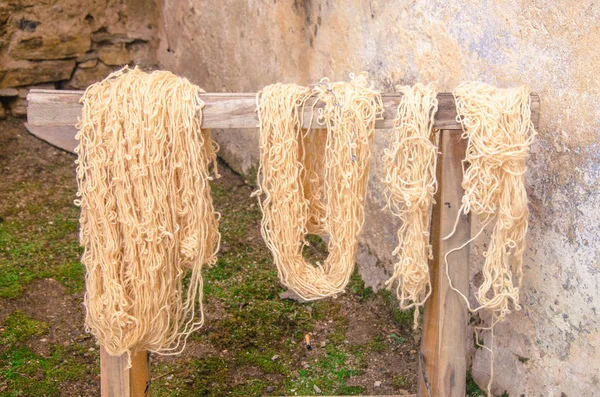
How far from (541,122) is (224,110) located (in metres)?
1.09

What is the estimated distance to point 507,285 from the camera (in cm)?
232

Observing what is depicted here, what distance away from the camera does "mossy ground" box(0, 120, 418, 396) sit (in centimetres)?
344

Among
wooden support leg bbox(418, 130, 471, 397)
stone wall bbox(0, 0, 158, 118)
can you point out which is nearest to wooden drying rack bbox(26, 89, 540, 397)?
wooden support leg bbox(418, 130, 471, 397)

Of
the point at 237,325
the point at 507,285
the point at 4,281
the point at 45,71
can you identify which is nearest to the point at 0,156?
the point at 45,71

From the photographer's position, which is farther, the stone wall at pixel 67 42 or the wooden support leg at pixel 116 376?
the stone wall at pixel 67 42

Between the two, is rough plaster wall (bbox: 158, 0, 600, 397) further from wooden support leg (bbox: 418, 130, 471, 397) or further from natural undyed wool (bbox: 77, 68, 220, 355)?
natural undyed wool (bbox: 77, 68, 220, 355)

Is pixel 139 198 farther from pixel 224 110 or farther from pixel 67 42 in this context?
pixel 67 42

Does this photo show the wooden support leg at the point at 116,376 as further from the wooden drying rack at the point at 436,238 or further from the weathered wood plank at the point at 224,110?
the weathered wood plank at the point at 224,110

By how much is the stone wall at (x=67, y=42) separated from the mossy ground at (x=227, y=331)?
1307 millimetres

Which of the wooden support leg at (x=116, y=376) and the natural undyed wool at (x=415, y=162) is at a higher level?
the natural undyed wool at (x=415, y=162)

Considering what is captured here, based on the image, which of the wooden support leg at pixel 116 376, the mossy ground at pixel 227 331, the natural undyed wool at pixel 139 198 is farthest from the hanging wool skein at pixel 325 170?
the mossy ground at pixel 227 331

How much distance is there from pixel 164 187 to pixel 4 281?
7.31ft

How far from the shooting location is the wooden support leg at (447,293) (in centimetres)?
238

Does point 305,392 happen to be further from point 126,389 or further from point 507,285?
point 507,285
